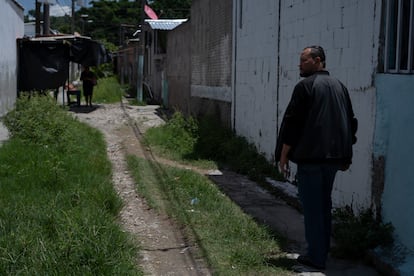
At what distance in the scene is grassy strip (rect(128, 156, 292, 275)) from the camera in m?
5.14

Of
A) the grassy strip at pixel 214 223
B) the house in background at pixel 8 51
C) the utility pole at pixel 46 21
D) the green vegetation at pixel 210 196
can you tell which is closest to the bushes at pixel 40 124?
the green vegetation at pixel 210 196

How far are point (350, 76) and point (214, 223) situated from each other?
209 cm

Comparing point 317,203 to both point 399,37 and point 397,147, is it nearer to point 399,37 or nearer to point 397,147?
point 397,147

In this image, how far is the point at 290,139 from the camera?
4820 mm

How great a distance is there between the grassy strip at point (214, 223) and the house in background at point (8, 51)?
651 centimetres

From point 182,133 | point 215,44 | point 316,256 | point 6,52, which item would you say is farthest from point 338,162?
point 6,52

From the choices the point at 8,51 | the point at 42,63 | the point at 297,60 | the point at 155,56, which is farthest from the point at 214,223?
the point at 155,56

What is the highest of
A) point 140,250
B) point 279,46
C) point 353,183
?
point 279,46

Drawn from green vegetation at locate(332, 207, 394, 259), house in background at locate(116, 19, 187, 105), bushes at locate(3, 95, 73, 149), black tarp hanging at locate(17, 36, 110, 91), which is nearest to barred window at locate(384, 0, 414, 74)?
green vegetation at locate(332, 207, 394, 259)

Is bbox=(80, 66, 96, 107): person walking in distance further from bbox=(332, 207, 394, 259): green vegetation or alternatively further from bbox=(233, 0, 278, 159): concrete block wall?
bbox=(332, 207, 394, 259): green vegetation

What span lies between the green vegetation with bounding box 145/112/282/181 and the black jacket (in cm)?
411

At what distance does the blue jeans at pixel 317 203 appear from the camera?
4855mm

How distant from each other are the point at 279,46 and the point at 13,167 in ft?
13.8

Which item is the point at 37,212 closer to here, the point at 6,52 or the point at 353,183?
the point at 353,183
